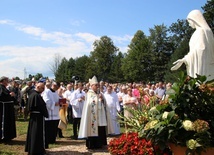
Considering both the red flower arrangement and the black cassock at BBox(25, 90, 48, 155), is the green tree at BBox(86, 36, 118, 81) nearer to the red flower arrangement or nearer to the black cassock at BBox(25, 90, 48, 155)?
the black cassock at BBox(25, 90, 48, 155)

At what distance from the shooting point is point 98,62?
238 feet

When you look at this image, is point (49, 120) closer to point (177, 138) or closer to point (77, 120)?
point (77, 120)

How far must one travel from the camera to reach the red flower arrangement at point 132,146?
3.70 metres

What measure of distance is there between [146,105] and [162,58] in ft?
181

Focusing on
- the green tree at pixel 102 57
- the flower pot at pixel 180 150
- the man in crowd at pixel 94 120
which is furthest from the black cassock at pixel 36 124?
the green tree at pixel 102 57

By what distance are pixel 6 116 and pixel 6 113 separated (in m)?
0.10

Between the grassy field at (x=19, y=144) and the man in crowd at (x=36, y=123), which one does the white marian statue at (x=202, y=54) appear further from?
the grassy field at (x=19, y=144)

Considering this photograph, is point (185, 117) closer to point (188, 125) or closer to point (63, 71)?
point (188, 125)

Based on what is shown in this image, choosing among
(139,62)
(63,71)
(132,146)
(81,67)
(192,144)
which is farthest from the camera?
(63,71)

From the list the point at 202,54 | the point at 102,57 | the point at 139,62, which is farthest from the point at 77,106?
the point at 102,57

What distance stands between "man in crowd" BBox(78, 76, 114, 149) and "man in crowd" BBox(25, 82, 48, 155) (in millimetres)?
1521

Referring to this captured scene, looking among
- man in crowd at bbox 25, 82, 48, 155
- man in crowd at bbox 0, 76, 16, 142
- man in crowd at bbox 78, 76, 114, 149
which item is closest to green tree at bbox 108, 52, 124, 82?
man in crowd at bbox 0, 76, 16, 142

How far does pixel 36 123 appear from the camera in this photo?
798cm

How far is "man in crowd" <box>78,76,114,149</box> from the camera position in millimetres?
9219
